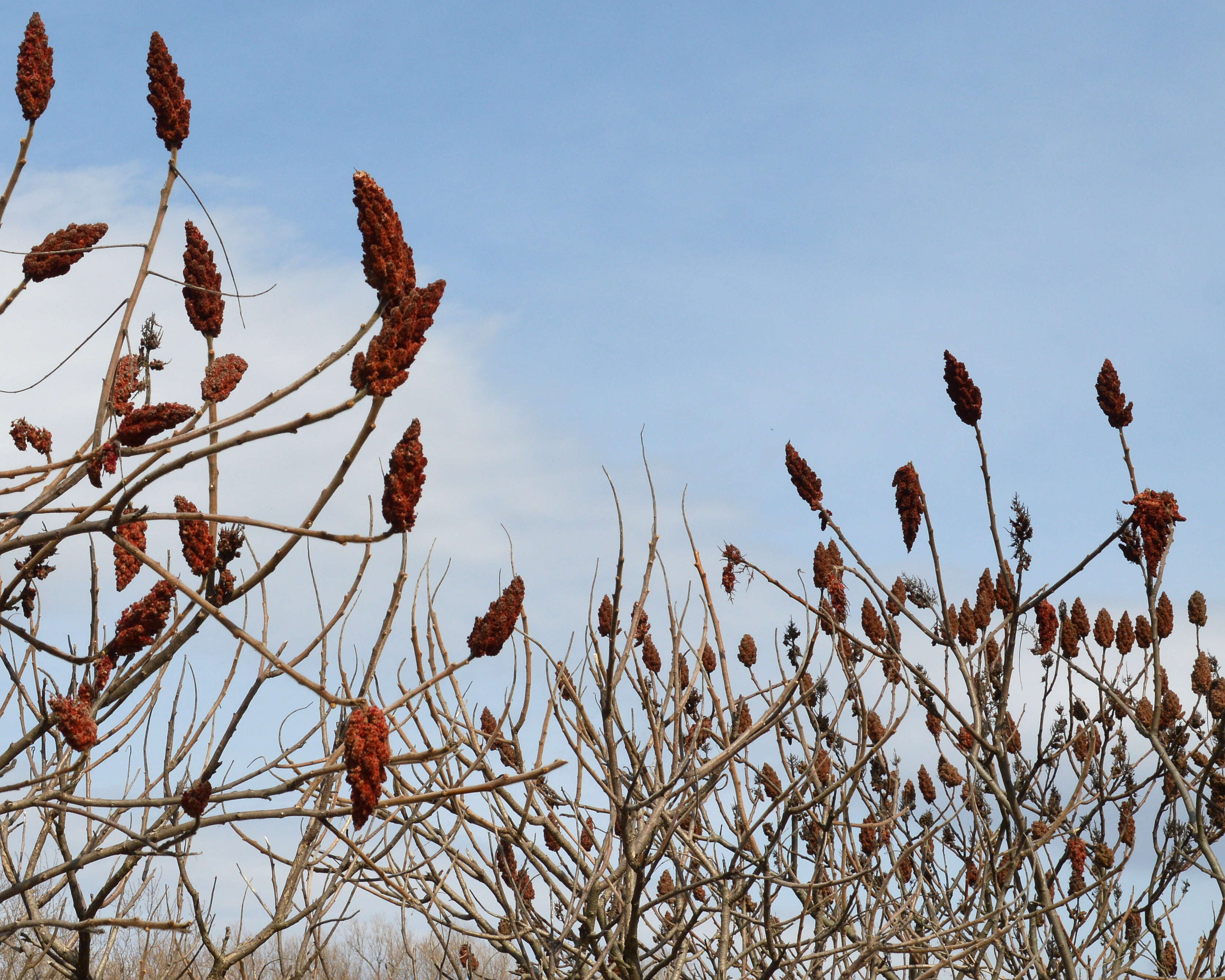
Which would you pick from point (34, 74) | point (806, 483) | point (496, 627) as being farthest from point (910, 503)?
point (34, 74)

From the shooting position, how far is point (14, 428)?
137 inches

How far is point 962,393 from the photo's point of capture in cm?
493

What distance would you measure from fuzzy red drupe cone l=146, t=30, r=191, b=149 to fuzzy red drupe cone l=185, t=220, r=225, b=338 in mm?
245

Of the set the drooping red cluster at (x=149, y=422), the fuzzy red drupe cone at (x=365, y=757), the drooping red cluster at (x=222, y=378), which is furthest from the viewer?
the drooping red cluster at (x=222, y=378)

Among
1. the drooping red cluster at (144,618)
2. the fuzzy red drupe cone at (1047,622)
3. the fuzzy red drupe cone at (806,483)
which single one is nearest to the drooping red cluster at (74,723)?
the drooping red cluster at (144,618)

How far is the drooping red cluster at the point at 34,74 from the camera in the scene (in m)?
3.15

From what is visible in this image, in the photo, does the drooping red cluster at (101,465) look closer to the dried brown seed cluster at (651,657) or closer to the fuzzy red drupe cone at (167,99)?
the fuzzy red drupe cone at (167,99)

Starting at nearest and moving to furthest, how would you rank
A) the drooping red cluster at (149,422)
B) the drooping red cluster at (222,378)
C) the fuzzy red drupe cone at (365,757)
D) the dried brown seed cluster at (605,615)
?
the fuzzy red drupe cone at (365,757) < the drooping red cluster at (149,422) < the drooping red cluster at (222,378) < the dried brown seed cluster at (605,615)

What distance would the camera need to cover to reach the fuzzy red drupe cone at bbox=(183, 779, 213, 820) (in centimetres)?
271

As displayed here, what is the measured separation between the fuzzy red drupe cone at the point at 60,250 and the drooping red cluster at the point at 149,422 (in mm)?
802

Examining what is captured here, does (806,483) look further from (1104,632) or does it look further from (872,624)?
(1104,632)

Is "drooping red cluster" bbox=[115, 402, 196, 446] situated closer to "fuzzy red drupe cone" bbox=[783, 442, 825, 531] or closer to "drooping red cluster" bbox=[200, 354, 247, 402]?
"drooping red cluster" bbox=[200, 354, 247, 402]

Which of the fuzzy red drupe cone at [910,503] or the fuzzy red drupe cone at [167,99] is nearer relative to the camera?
the fuzzy red drupe cone at [167,99]

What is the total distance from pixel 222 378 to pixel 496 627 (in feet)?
3.17
